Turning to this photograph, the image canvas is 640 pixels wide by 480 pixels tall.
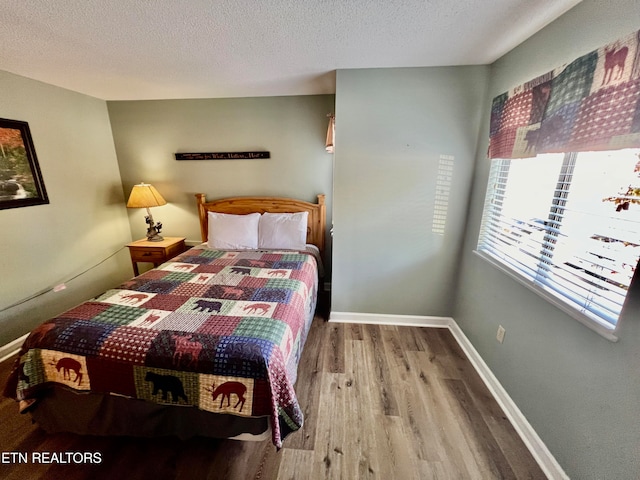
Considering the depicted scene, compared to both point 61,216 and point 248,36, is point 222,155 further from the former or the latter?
point 61,216

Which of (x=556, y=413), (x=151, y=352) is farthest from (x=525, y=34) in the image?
(x=151, y=352)

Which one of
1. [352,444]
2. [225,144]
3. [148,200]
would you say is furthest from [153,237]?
[352,444]

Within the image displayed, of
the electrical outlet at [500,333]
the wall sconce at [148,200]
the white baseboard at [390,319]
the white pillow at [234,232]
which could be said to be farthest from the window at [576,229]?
the wall sconce at [148,200]

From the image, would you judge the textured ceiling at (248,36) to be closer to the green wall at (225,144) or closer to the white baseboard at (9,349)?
the green wall at (225,144)

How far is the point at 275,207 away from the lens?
113 inches

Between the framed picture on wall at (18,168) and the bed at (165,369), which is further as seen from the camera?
the framed picture on wall at (18,168)

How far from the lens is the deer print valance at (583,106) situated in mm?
972

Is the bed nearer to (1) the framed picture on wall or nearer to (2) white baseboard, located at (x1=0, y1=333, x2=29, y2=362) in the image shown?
(2) white baseboard, located at (x1=0, y1=333, x2=29, y2=362)

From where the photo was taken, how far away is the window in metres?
1.02

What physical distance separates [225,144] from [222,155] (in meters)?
0.13

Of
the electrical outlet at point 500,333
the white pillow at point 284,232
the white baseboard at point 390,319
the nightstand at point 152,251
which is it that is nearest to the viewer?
the electrical outlet at point 500,333

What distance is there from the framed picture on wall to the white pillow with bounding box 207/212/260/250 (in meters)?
1.46

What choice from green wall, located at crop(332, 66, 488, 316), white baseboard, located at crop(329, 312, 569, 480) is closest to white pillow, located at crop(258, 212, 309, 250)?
green wall, located at crop(332, 66, 488, 316)

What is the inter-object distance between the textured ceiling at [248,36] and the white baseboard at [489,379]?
7.06 feet
